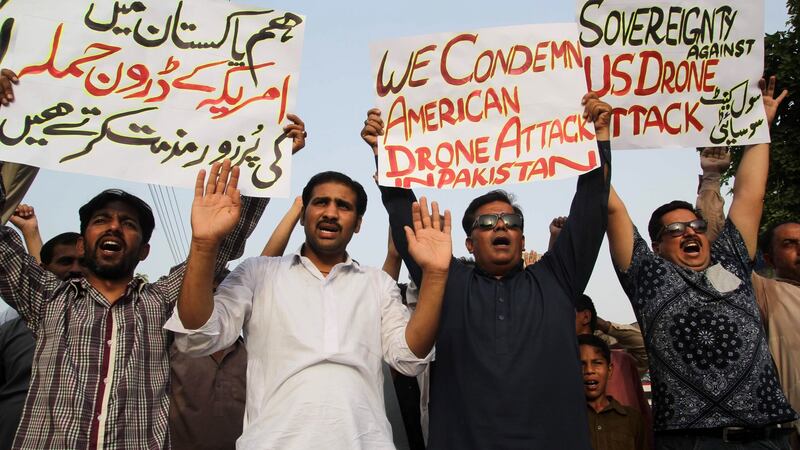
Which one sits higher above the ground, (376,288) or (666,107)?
(666,107)

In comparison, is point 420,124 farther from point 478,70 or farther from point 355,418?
point 355,418

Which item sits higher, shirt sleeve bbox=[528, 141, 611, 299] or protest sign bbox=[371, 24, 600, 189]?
protest sign bbox=[371, 24, 600, 189]

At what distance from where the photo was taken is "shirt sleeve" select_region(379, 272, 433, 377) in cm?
307

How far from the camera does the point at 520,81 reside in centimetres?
373

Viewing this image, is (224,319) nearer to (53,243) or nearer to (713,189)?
(53,243)

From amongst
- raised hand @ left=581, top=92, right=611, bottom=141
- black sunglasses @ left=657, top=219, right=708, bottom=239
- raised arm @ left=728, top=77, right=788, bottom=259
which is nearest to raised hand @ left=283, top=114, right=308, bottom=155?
raised hand @ left=581, top=92, right=611, bottom=141

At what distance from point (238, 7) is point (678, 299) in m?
2.65

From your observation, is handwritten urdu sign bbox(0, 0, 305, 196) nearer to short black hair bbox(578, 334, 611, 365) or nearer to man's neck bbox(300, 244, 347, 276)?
man's neck bbox(300, 244, 347, 276)

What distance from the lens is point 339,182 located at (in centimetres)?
352

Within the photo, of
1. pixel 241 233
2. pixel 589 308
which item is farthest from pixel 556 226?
pixel 241 233

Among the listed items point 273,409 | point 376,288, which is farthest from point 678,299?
point 273,409

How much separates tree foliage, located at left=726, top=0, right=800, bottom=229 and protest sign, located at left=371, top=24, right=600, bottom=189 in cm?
1632

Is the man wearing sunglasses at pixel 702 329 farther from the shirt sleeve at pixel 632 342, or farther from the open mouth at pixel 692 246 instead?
the shirt sleeve at pixel 632 342

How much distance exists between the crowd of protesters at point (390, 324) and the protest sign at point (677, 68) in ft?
1.30
